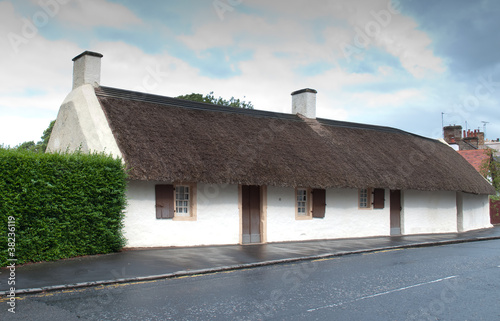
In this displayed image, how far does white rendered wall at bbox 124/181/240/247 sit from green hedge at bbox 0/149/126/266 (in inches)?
29.9

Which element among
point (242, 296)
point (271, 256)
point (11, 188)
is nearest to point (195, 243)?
point (271, 256)

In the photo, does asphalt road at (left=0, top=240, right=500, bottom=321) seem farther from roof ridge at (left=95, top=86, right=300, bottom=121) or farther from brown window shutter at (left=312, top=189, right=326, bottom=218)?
roof ridge at (left=95, top=86, right=300, bottom=121)

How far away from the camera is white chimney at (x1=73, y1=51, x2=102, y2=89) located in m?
15.7

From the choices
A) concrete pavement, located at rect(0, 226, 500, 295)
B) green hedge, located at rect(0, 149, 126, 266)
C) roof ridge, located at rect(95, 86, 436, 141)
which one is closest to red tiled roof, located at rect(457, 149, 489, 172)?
roof ridge, located at rect(95, 86, 436, 141)

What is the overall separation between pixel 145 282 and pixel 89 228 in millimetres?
3551

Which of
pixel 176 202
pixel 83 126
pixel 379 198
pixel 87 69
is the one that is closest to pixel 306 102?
pixel 379 198

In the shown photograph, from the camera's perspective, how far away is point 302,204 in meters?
17.8

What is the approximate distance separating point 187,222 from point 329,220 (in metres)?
6.61

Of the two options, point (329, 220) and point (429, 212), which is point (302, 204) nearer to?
point (329, 220)

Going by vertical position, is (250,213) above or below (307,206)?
below

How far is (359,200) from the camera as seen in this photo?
779 inches

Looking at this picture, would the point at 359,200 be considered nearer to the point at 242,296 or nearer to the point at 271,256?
the point at 271,256

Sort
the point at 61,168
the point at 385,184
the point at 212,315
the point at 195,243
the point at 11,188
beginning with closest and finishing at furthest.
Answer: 1. the point at 212,315
2. the point at 11,188
3. the point at 61,168
4. the point at 195,243
5. the point at 385,184

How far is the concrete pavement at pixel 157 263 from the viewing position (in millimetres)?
8664
